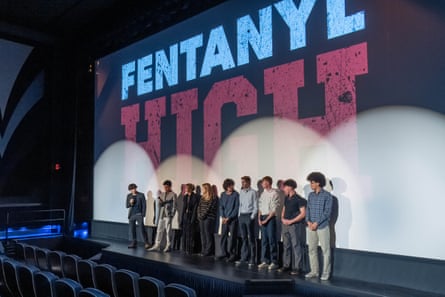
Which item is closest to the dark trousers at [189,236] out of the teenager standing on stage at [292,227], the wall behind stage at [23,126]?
the teenager standing on stage at [292,227]

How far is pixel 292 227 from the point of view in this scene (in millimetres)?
5758

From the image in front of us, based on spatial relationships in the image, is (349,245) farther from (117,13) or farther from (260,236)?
(117,13)

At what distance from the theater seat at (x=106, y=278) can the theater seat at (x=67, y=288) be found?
0.71 metres

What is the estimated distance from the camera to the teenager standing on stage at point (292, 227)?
18.8ft

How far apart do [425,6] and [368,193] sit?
2.37m

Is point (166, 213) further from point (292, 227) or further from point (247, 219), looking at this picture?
point (292, 227)

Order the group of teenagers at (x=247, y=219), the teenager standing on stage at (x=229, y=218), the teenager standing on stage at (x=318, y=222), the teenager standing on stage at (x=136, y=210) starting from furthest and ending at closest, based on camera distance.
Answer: the teenager standing on stage at (x=136, y=210)
the teenager standing on stage at (x=229, y=218)
the group of teenagers at (x=247, y=219)
the teenager standing on stage at (x=318, y=222)

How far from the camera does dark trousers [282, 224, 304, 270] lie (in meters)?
5.71

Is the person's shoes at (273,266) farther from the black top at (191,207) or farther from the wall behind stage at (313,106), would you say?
the black top at (191,207)

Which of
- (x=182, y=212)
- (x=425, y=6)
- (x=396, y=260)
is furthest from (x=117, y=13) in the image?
(x=396, y=260)

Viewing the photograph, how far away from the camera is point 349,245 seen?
5504mm

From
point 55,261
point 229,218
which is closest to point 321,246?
point 229,218

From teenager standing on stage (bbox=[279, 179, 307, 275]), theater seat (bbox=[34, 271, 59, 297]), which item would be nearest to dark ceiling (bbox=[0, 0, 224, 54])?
teenager standing on stage (bbox=[279, 179, 307, 275])

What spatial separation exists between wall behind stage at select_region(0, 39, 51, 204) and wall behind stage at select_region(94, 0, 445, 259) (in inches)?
120
